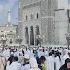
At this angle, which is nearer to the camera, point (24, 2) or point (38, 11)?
point (38, 11)

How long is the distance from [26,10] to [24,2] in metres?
2.71

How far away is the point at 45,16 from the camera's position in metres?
54.6

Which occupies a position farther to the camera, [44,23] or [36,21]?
[36,21]

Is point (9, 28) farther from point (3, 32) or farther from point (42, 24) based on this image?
point (42, 24)

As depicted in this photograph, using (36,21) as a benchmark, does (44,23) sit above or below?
below

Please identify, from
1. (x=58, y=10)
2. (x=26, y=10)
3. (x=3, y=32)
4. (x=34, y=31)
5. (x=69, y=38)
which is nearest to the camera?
(x=69, y=38)

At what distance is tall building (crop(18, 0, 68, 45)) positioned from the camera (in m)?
52.5

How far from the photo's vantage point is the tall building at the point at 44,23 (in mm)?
52453

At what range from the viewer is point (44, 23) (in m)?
55.1

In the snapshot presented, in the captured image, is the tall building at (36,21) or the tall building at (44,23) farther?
the tall building at (36,21)

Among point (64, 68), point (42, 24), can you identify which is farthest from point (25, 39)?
point (64, 68)

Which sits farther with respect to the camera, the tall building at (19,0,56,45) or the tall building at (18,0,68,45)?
the tall building at (19,0,56,45)

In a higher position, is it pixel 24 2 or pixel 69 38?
pixel 24 2

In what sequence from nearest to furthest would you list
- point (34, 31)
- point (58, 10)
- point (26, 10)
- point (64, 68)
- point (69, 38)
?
point (64, 68), point (69, 38), point (58, 10), point (34, 31), point (26, 10)
